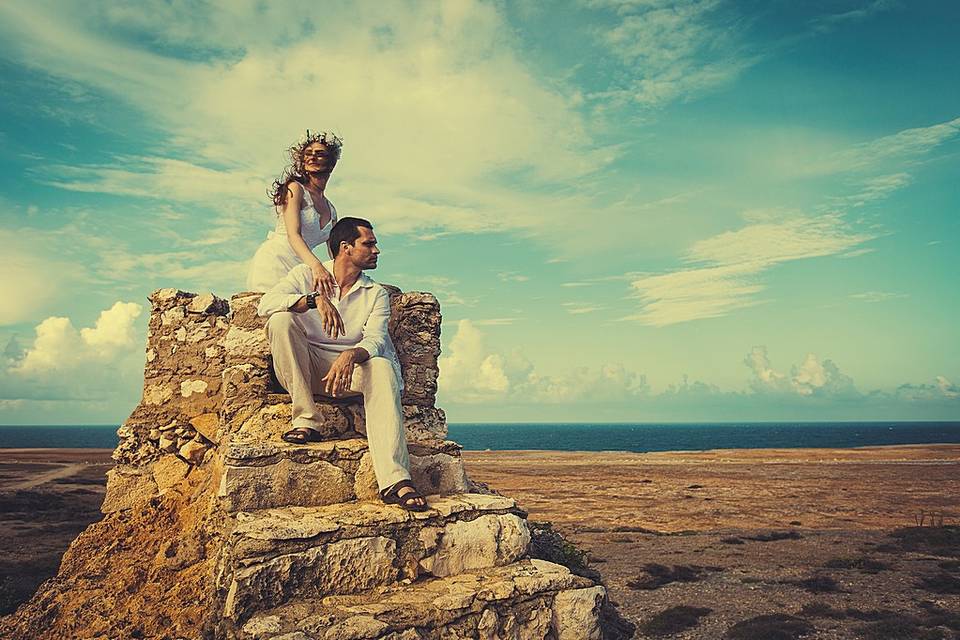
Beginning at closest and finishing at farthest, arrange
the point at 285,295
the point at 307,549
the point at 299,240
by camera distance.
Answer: the point at 307,549 → the point at 285,295 → the point at 299,240

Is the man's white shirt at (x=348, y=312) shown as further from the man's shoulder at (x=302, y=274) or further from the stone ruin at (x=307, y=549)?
the stone ruin at (x=307, y=549)

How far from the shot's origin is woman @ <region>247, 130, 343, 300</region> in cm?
542

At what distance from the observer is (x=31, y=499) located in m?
30.0

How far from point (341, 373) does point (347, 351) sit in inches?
6.8

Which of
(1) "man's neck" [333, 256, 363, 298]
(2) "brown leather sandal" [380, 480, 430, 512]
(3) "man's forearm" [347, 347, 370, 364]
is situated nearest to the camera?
(2) "brown leather sandal" [380, 480, 430, 512]

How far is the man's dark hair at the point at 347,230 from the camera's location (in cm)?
509

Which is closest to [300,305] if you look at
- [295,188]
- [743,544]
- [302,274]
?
[302,274]

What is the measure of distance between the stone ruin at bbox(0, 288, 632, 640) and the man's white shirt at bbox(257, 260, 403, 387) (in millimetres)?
536

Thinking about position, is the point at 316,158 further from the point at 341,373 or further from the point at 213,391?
the point at 213,391

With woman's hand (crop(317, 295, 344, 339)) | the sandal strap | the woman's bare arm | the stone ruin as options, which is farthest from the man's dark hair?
the sandal strap

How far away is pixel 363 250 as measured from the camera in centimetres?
508

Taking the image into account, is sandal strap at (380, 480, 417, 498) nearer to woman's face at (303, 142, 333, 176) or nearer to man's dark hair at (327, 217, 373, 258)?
man's dark hair at (327, 217, 373, 258)

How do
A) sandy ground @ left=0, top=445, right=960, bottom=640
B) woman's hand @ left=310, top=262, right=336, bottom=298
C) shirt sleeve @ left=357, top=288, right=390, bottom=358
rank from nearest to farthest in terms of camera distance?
shirt sleeve @ left=357, top=288, right=390, bottom=358 → woman's hand @ left=310, top=262, right=336, bottom=298 → sandy ground @ left=0, top=445, right=960, bottom=640

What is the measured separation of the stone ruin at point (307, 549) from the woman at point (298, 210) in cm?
32
